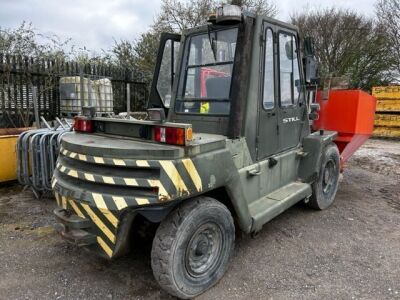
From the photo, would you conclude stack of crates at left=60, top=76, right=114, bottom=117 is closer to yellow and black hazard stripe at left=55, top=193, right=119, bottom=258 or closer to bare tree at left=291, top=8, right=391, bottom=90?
yellow and black hazard stripe at left=55, top=193, right=119, bottom=258

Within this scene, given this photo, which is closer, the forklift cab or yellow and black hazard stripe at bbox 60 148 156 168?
yellow and black hazard stripe at bbox 60 148 156 168

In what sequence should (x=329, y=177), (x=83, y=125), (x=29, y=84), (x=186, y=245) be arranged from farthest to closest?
(x=29, y=84)
(x=329, y=177)
(x=83, y=125)
(x=186, y=245)

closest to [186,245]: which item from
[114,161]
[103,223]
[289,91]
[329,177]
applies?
[103,223]

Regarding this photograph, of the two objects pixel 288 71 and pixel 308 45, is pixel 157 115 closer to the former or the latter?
pixel 288 71

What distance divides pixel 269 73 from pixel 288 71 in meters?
0.50

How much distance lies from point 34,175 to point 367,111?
5.01 m

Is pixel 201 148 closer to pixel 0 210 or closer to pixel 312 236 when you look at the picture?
pixel 312 236

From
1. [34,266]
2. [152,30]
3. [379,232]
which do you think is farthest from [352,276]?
[152,30]

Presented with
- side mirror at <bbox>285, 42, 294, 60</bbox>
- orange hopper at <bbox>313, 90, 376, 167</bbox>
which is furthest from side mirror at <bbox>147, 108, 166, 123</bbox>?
orange hopper at <bbox>313, 90, 376, 167</bbox>

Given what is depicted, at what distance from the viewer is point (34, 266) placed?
11.6ft

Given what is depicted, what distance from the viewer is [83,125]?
3639mm

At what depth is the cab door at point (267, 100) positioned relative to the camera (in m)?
3.71

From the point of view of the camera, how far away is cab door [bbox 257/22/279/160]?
3.71m

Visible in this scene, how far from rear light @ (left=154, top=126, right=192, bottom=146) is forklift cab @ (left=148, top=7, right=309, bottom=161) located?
80 centimetres
